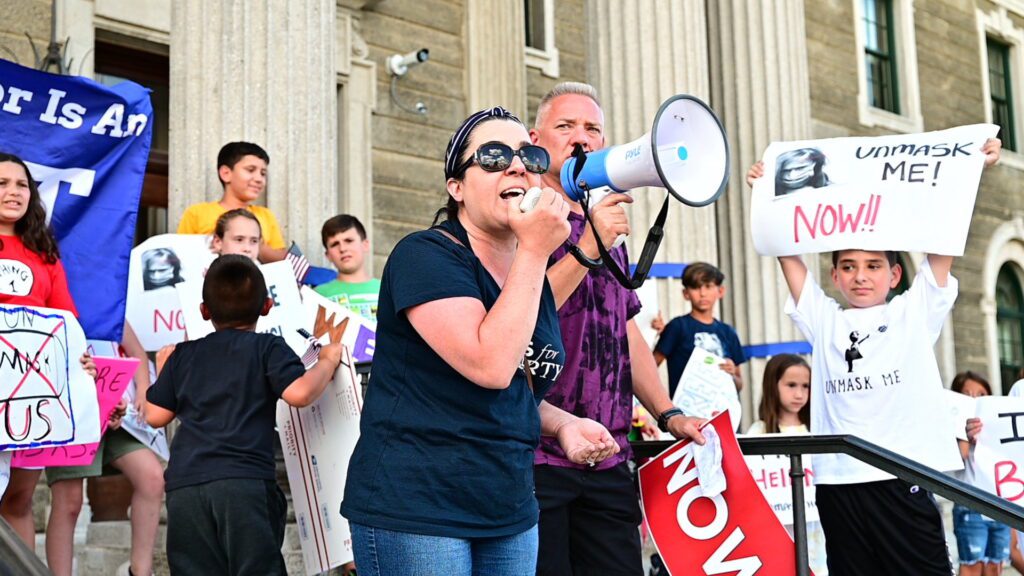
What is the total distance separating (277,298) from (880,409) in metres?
2.61

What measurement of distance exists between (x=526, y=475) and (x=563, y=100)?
1596 millimetres

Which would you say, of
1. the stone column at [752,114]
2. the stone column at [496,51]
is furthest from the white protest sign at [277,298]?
the stone column at [496,51]

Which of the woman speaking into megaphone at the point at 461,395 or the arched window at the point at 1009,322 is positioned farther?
the arched window at the point at 1009,322

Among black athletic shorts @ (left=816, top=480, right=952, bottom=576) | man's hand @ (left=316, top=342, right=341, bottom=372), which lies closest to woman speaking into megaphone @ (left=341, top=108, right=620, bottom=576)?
man's hand @ (left=316, top=342, right=341, bottom=372)

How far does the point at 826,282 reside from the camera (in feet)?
51.4

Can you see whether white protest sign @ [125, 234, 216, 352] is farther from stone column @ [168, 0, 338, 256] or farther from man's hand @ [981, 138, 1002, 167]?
man's hand @ [981, 138, 1002, 167]

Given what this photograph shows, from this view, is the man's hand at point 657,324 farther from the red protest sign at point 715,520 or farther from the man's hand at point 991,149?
the red protest sign at point 715,520

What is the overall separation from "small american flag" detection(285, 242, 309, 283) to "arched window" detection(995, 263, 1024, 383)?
53.1 ft

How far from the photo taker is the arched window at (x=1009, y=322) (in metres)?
19.4

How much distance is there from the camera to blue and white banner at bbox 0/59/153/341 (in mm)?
4988

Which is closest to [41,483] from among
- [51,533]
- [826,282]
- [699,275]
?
[51,533]

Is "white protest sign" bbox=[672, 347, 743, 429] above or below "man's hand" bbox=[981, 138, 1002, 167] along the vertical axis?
below

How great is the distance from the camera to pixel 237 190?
5457 millimetres

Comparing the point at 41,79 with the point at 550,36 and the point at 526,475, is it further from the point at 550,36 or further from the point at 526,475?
the point at 550,36
